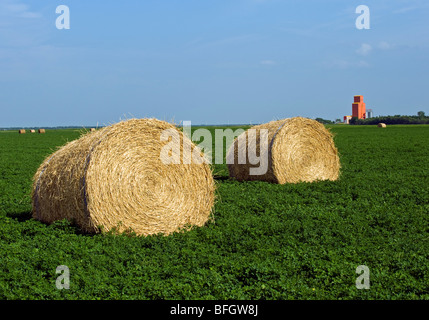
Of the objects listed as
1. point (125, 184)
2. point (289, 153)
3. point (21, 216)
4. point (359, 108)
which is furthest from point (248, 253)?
point (359, 108)

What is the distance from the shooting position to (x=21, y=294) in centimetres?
540

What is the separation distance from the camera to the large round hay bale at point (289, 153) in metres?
12.9

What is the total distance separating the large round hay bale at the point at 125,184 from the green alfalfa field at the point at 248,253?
31 cm

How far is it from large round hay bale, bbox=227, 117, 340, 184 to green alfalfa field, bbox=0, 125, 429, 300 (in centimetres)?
224

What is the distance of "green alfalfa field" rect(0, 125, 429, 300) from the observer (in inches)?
215

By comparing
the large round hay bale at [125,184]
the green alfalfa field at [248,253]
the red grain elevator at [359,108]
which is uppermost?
the red grain elevator at [359,108]

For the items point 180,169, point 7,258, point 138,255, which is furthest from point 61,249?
point 180,169

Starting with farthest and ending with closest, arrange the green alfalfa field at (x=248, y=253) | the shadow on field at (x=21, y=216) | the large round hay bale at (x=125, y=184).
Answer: the shadow on field at (x=21, y=216) < the large round hay bale at (x=125, y=184) < the green alfalfa field at (x=248, y=253)

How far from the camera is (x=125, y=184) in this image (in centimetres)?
805

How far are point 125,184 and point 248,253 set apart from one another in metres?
Answer: 2.49

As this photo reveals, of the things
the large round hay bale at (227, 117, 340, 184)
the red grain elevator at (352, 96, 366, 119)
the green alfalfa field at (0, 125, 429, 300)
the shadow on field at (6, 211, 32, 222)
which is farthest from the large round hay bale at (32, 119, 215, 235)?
the red grain elevator at (352, 96, 366, 119)

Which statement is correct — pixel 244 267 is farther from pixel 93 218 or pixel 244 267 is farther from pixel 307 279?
pixel 93 218

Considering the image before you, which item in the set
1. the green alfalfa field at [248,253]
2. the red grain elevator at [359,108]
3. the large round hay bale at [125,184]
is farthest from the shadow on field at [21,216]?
the red grain elevator at [359,108]

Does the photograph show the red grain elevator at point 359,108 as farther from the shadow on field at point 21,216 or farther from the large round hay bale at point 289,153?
the shadow on field at point 21,216
